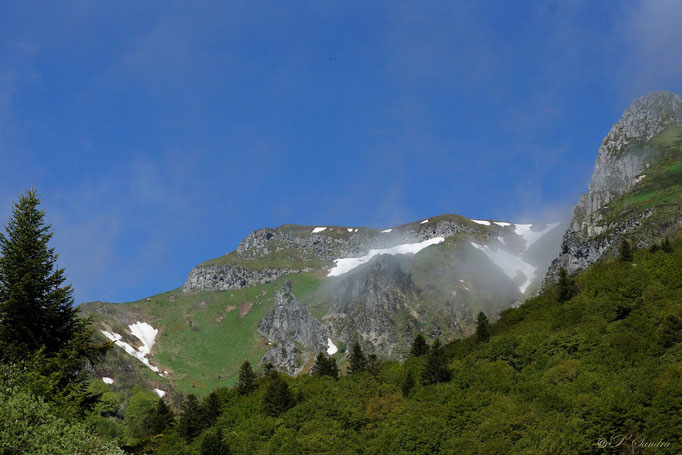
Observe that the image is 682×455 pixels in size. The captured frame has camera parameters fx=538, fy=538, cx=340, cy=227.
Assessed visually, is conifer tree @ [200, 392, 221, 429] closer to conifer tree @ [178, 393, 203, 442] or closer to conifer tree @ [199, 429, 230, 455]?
conifer tree @ [178, 393, 203, 442]

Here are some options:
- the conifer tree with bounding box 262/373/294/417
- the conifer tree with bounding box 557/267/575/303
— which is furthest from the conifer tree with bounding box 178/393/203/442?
the conifer tree with bounding box 557/267/575/303

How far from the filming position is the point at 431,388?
67750 mm

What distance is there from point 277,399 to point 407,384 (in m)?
17.6

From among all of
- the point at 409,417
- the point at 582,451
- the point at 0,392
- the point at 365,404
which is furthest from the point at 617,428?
the point at 0,392

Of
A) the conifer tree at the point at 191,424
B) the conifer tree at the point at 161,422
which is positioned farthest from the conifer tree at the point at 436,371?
the conifer tree at the point at 161,422

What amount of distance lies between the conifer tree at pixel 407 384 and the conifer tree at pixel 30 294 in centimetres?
4369

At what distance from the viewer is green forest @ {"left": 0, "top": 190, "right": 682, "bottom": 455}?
35031 millimetres

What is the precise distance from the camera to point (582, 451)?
145 feet

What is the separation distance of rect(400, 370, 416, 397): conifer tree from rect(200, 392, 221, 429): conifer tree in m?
25.7

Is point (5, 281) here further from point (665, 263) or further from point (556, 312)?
point (665, 263)

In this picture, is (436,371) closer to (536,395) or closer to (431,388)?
(431,388)

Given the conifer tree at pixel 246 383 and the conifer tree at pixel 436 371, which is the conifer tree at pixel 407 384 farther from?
the conifer tree at pixel 246 383

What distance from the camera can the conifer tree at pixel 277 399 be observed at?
71625 millimetres

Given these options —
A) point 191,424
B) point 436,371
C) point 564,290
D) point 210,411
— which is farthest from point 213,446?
point 564,290
